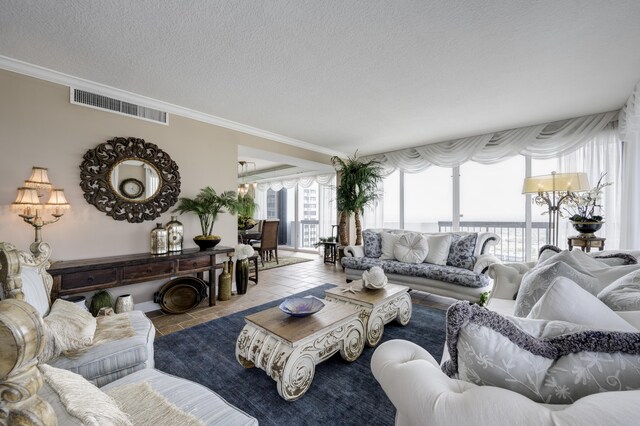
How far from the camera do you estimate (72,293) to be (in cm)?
245

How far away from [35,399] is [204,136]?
Answer: 3783mm

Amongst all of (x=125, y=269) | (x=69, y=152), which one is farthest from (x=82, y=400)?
(x=69, y=152)

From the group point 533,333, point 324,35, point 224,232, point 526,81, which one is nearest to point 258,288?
point 224,232

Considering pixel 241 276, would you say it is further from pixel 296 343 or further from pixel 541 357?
pixel 541 357

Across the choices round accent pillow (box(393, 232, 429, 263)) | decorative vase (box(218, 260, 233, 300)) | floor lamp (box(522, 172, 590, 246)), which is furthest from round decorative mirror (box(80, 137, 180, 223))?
floor lamp (box(522, 172, 590, 246))

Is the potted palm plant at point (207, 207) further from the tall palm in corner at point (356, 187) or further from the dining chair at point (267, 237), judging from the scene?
the tall palm in corner at point (356, 187)

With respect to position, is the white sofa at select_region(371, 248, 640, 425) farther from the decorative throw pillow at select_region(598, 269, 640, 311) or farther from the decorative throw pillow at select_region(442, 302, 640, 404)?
the decorative throw pillow at select_region(598, 269, 640, 311)

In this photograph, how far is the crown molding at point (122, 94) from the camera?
2465mm

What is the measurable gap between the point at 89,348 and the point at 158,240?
1963 mm

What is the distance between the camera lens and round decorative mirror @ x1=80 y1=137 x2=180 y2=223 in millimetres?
2924

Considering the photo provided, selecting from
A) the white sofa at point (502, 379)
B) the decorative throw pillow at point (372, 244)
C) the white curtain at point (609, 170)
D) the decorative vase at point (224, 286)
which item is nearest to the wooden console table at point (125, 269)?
the decorative vase at point (224, 286)

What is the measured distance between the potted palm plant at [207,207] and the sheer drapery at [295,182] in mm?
3491

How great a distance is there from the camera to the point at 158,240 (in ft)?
10.6

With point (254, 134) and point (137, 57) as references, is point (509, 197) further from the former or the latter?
point (137, 57)
